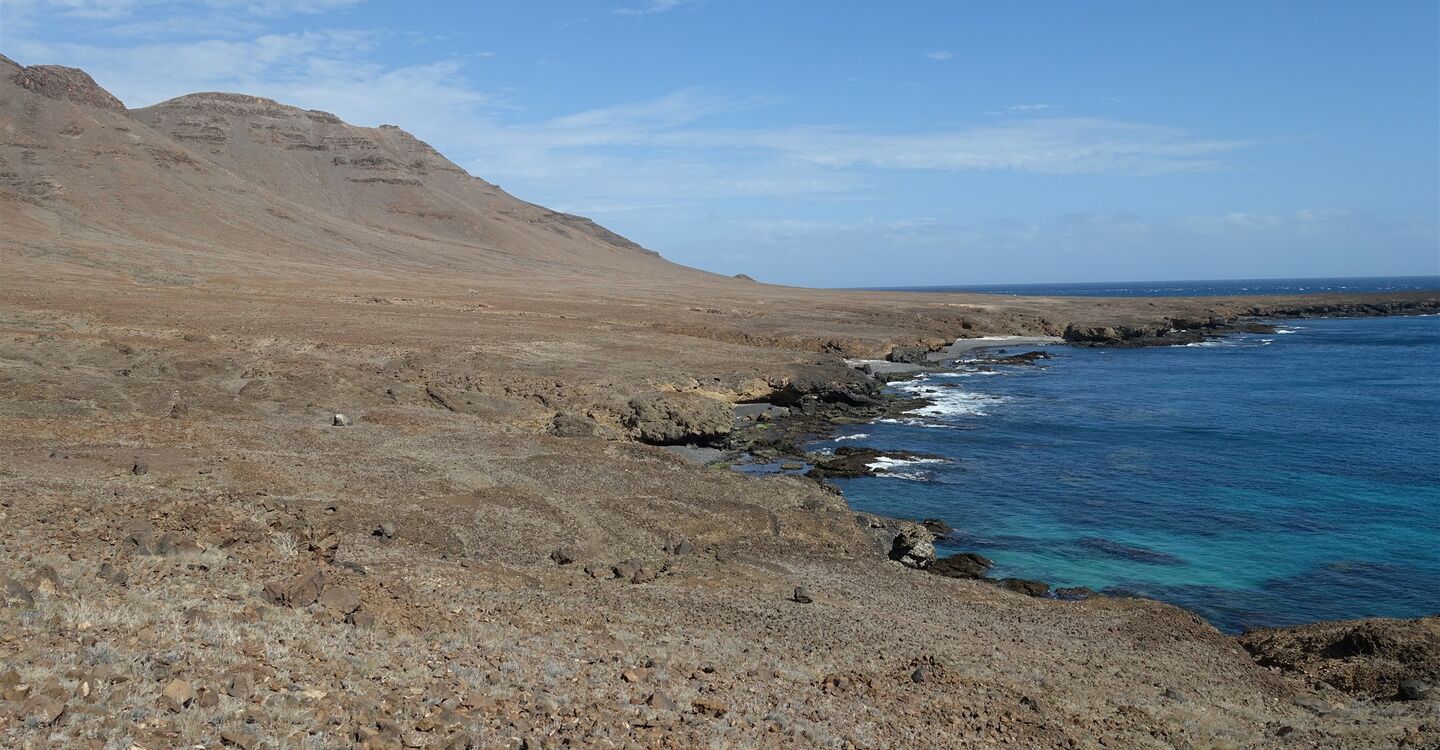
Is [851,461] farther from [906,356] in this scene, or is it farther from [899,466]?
[906,356]

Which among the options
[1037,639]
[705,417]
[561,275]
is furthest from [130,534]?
[561,275]

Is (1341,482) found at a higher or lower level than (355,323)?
lower

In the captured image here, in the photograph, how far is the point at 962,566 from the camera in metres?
20.5

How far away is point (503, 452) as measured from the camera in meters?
23.1

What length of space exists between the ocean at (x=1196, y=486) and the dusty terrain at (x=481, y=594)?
434 cm

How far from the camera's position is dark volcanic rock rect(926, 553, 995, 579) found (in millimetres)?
20031

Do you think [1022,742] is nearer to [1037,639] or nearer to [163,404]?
[1037,639]

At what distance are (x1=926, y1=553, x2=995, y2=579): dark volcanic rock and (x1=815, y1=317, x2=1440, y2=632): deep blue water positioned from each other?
505 mm

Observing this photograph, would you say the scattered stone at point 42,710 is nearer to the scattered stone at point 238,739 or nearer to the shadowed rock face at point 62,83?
the scattered stone at point 238,739

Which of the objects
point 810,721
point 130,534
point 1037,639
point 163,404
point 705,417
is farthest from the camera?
point 705,417

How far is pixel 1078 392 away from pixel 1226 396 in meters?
7.35

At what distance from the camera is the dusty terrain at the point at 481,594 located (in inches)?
351

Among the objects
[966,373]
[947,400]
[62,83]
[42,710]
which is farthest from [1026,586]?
[62,83]

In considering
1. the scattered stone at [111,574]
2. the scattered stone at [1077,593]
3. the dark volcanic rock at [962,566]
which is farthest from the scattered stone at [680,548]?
the scattered stone at [111,574]
